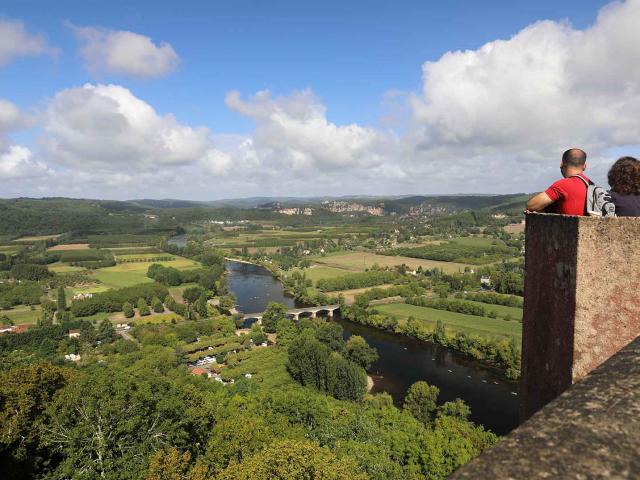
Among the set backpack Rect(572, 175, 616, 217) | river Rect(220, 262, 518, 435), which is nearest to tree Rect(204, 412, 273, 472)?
backpack Rect(572, 175, 616, 217)

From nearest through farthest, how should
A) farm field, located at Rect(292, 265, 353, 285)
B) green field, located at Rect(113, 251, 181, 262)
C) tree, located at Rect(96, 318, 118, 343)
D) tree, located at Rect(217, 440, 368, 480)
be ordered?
tree, located at Rect(217, 440, 368, 480)
tree, located at Rect(96, 318, 118, 343)
farm field, located at Rect(292, 265, 353, 285)
green field, located at Rect(113, 251, 181, 262)

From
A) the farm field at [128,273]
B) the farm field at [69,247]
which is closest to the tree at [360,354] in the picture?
the farm field at [128,273]

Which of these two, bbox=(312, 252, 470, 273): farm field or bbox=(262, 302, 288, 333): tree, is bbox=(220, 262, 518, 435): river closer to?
bbox=(262, 302, 288, 333): tree

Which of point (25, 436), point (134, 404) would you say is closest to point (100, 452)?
point (134, 404)

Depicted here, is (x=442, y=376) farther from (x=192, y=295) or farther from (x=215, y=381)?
(x=192, y=295)

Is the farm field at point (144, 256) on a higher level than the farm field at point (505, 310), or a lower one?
higher

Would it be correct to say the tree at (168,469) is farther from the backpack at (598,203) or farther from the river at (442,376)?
the river at (442,376)

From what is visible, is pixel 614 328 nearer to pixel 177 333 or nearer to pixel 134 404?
pixel 134 404
